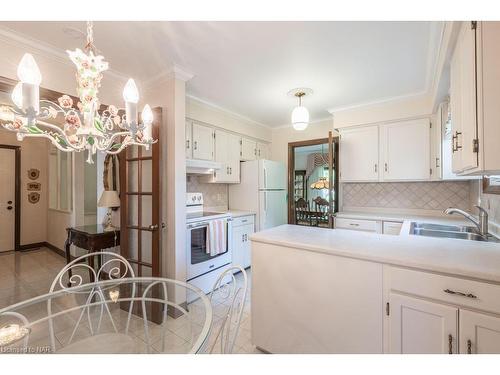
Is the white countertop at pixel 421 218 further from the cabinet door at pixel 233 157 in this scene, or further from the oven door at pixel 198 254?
the oven door at pixel 198 254

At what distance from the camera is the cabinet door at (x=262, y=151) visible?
409cm

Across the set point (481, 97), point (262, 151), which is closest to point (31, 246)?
point (262, 151)

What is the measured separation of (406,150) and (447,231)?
3.75 ft

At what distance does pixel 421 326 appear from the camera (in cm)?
110

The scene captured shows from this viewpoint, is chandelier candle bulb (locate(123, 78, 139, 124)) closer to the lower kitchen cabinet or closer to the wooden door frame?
the lower kitchen cabinet

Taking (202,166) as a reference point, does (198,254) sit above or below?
below

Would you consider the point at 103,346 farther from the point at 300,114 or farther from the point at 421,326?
the point at 300,114

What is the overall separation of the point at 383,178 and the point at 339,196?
2.43 feet

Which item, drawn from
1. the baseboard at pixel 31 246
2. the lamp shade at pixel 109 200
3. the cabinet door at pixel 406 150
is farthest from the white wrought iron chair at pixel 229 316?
the baseboard at pixel 31 246

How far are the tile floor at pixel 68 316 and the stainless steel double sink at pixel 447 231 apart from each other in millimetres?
1969

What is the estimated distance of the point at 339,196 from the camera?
3.62 meters

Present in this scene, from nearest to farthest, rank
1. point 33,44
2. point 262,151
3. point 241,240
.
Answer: point 33,44 → point 241,240 → point 262,151
